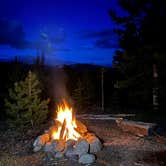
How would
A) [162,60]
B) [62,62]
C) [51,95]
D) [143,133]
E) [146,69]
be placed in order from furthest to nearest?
[62,62] → [51,95] → [146,69] → [143,133] → [162,60]

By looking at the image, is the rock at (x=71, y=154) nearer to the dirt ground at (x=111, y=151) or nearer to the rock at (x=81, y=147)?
the rock at (x=81, y=147)

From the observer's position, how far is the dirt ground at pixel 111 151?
15.6 ft

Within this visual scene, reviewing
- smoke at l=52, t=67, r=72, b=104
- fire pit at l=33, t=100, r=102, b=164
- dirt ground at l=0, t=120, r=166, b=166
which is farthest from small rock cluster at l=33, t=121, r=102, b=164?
smoke at l=52, t=67, r=72, b=104

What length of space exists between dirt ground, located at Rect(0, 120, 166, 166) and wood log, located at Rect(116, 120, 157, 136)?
0.18 meters

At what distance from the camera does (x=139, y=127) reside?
6.66m

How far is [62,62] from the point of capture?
15.2m

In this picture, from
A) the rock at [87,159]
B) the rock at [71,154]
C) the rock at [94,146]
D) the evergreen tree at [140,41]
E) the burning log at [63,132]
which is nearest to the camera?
the rock at [87,159]

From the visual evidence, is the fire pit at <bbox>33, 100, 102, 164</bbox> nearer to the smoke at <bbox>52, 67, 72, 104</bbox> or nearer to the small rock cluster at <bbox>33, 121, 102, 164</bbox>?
the small rock cluster at <bbox>33, 121, 102, 164</bbox>

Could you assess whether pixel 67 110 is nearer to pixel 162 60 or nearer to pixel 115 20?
pixel 162 60

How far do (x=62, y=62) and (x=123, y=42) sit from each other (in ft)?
24.0

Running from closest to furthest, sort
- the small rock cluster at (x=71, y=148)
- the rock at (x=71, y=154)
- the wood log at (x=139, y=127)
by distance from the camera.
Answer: the small rock cluster at (x=71, y=148) → the rock at (x=71, y=154) → the wood log at (x=139, y=127)

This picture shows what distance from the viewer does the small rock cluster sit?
4.93 m

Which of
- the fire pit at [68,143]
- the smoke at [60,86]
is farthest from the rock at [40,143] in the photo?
the smoke at [60,86]

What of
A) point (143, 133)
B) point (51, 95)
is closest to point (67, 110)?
point (143, 133)
